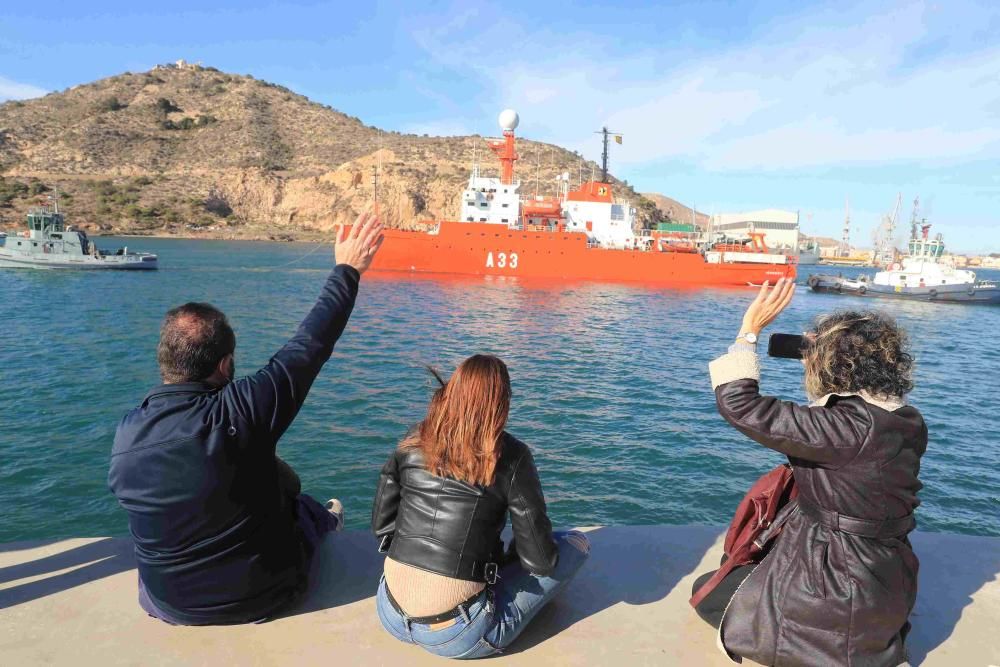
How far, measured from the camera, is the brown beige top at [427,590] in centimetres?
192

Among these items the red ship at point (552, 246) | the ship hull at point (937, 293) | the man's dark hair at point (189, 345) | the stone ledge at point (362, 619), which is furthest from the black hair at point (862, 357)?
the ship hull at point (937, 293)

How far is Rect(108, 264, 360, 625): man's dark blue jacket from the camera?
1.81 metres

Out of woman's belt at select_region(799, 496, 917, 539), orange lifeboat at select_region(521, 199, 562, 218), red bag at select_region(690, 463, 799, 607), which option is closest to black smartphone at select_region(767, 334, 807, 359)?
red bag at select_region(690, 463, 799, 607)

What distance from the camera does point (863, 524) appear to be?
1728 mm

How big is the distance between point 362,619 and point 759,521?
4.71 ft

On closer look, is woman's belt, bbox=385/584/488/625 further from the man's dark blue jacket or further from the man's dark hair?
the man's dark hair

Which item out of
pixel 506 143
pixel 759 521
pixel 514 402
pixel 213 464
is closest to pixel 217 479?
pixel 213 464

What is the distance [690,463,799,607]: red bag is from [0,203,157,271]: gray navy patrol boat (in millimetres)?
31487

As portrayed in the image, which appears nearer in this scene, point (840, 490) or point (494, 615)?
point (840, 490)

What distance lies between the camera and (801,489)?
5.92 feet

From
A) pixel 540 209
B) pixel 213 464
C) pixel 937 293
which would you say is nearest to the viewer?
pixel 213 464

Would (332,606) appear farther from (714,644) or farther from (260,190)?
(260,190)

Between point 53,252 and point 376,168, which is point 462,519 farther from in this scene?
point 376,168

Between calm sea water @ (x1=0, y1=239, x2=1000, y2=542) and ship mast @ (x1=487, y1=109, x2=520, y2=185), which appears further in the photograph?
ship mast @ (x1=487, y1=109, x2=520, y2=185)
